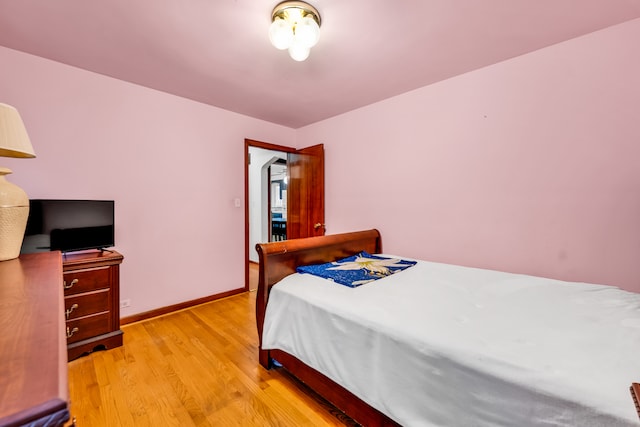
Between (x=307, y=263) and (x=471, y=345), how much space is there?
4.42 feet

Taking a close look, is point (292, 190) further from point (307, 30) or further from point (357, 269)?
point (307, 30)

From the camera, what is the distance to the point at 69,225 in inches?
87.4

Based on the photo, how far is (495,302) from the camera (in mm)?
1541

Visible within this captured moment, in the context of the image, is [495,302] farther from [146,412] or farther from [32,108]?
[32,108]

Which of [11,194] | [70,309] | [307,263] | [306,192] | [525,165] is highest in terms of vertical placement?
[525,165]

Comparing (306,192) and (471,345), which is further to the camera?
(306,192)

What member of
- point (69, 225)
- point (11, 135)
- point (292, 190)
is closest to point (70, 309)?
point (69, 225)

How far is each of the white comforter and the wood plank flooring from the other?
0.94 feet

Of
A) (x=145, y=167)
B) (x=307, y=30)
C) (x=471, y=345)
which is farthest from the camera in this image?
(x=145, y=167)

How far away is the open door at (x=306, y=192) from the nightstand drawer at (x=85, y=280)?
Answer: 93.1 inches

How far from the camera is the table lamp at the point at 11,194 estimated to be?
1.12m

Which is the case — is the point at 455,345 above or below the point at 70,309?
above

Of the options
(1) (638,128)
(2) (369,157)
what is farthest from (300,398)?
(1) (638,128)

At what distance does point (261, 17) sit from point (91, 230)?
2.18 meters
